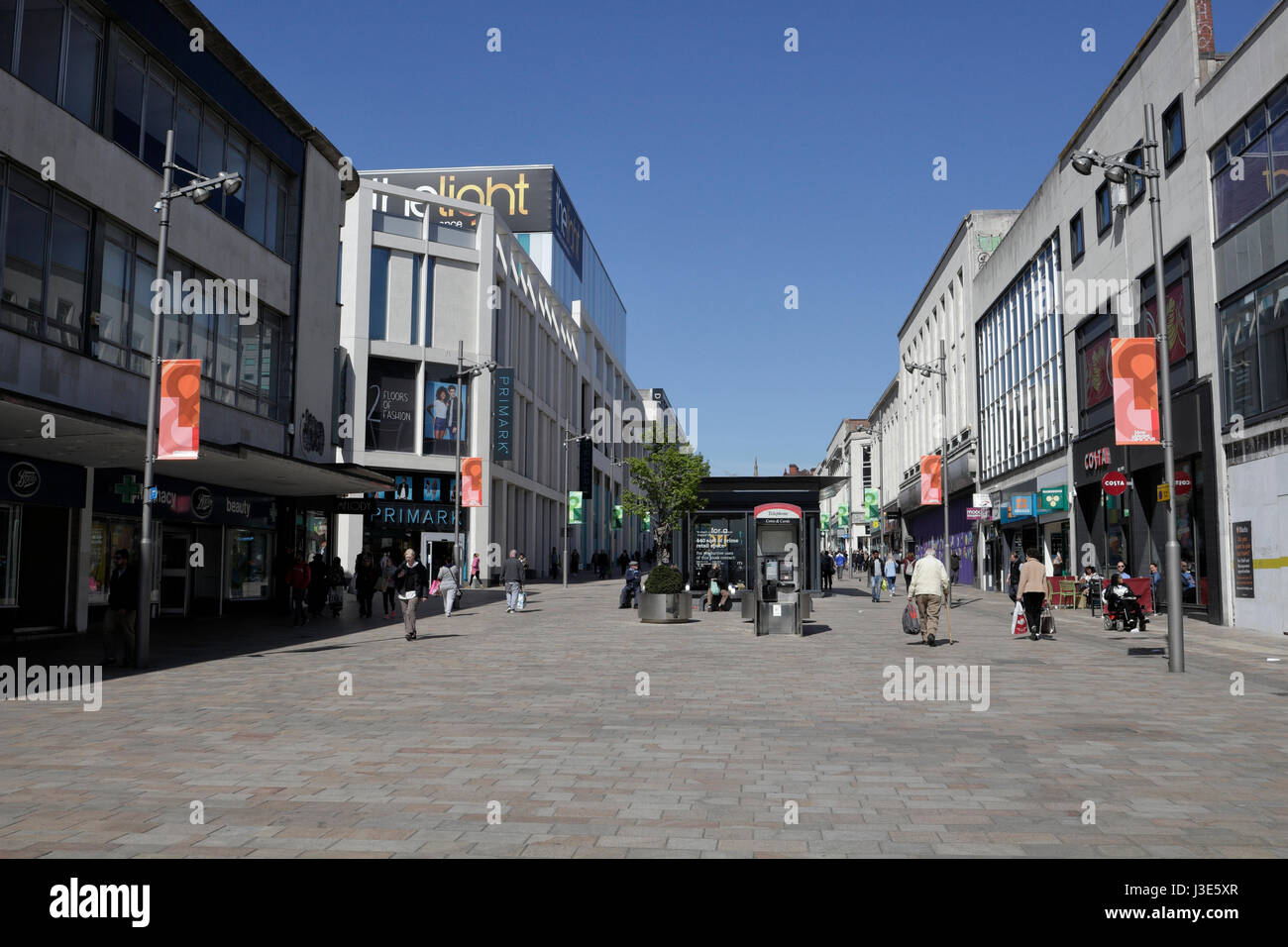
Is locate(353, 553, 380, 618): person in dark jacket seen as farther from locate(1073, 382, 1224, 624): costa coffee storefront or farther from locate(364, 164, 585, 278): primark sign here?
locate(364, 164, 585, 278): primark sign

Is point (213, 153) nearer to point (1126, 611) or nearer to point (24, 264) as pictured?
point (24, 264)

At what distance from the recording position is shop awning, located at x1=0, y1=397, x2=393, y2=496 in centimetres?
1460

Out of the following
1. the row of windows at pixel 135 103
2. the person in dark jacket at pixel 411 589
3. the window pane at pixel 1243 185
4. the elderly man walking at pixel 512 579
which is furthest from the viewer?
the elderly man walking at pixel 512 579

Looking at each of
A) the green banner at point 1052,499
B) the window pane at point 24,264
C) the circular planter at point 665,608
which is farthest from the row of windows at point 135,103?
the green banner at point 1052,499

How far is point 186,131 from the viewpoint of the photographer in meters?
22.9

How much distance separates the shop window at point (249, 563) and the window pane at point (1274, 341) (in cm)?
2383

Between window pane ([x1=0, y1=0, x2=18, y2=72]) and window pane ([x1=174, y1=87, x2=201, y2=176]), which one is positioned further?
window pane ([x1=174, y1=87, x2=201, y2=176])

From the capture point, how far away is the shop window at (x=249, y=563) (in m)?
26.7

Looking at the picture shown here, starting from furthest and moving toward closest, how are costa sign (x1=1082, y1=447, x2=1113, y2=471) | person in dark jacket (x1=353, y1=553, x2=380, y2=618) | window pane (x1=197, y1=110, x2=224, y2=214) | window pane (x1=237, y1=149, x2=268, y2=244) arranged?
costa sign (x1=1082, y1=447, x2=1113, y2=471) → person in dark jacket (x1=353, y1=553, x2=380, y2=618) → window pane (x1=237, y1=149, x2=268, y2=244) → window pane (x1=197, y1=110, x2=224, y2=214)

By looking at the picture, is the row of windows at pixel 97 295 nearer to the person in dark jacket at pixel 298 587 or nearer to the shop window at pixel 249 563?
the shop window at pixel 249 563

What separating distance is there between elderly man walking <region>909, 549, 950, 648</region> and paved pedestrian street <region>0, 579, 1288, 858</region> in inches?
94.7

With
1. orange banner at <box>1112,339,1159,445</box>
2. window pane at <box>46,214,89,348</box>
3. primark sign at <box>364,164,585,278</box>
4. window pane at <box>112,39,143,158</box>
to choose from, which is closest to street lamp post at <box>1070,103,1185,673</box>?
orange banner at <box>1112,339,1159,445</box>

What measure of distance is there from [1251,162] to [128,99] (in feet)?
74.2
